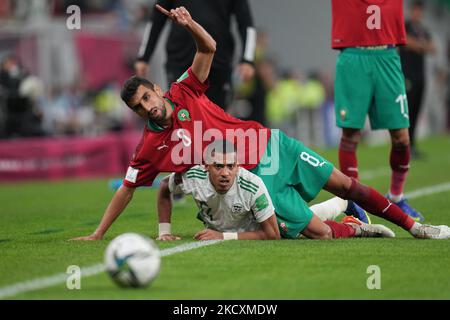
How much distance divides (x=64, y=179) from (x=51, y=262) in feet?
36.5

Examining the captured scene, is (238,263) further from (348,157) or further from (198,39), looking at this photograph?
(348,157)

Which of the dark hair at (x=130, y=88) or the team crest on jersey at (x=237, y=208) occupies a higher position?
the dark hair at (x=130, y=88)

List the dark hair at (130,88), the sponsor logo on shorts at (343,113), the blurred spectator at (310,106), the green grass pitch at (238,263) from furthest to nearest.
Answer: the blurred spectator at (310,106)
the sponsor logo on shorts at (343,113)
the dark hair at (130,88)
the green grass pitch at (238,263)

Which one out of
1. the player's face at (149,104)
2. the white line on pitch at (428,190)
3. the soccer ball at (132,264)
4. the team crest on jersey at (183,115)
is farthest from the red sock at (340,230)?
the white line on pitch at (428,190)

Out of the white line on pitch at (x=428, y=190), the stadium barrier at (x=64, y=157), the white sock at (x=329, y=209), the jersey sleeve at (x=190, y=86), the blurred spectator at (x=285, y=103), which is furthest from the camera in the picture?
the blurred spectator at (x=285, y=103)

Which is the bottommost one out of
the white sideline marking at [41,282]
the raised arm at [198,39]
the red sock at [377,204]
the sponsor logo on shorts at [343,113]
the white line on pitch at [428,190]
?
the white line on pitch at [428,190]

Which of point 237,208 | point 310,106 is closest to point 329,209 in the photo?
point 237,208

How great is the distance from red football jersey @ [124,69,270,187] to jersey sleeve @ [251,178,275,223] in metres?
0.34

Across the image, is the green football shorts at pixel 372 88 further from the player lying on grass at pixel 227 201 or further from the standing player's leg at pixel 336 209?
the player lying on grass at pixel 227 201

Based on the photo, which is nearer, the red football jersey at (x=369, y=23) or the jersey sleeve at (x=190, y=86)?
the jersey sleeve at (x=190, y=86)

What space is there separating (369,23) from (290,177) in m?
2.23

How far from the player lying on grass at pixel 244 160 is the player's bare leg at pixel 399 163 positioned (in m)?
1.83

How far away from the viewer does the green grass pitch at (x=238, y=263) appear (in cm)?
580
